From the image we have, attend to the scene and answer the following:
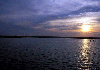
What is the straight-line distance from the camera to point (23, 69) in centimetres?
2083

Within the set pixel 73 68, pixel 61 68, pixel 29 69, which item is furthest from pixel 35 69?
pixel 73 68

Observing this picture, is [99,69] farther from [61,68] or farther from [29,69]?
[29,69]

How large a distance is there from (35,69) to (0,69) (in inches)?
255

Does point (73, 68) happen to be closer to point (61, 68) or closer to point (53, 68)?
point (61, 68)

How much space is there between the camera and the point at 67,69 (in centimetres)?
2142

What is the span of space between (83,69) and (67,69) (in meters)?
3.32

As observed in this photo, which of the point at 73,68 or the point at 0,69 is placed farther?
the point at 73,68

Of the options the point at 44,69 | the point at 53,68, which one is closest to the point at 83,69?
the point at 53,68

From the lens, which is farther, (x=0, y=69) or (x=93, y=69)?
(x=93, y=69)

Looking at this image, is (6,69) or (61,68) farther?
(61,68)

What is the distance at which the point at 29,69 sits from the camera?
20.8 m

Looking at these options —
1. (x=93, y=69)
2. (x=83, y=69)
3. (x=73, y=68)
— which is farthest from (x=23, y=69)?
(x=93, y=69)

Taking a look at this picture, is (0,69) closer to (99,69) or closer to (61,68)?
(61,68)

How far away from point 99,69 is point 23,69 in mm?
14868
